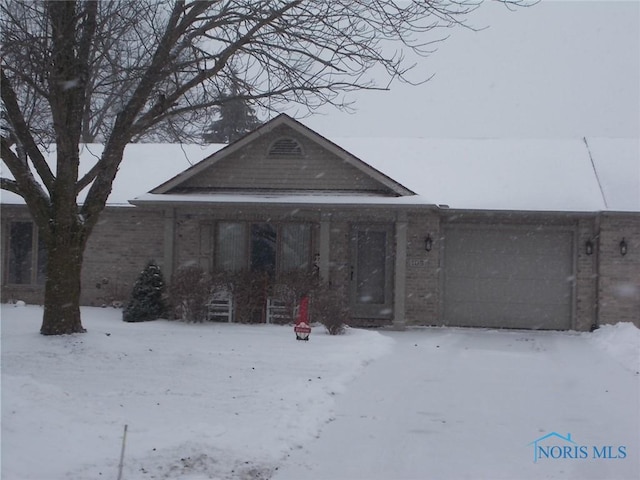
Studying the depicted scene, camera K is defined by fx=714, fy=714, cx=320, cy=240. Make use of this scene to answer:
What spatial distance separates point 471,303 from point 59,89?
415 inches

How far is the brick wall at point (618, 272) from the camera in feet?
53.2

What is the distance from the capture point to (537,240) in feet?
55.7

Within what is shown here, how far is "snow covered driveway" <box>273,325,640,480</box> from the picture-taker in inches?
246

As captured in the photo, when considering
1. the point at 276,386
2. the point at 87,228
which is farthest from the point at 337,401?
the point at 87,228

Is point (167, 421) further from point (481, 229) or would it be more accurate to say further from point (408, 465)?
point (481, 229)

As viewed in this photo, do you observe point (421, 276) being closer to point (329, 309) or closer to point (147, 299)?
point (329, 309)

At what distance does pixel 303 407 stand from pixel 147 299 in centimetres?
831

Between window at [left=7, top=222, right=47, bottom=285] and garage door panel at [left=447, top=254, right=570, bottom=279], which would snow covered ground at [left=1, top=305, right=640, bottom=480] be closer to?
garage door panel at [left=447, top=254, right=570, bottom=279]

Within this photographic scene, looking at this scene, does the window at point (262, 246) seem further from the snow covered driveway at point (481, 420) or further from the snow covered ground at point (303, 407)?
the snow covered driveway at point (481, 420)

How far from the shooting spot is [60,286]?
440 inches

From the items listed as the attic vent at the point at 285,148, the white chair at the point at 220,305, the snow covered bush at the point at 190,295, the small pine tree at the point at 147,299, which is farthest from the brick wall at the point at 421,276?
the small pine tree at the point at 147,299

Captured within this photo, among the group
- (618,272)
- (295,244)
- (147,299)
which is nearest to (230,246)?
(295,244)

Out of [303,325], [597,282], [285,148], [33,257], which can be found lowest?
[303,325]

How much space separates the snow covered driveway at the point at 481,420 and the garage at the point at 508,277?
4.25 m
